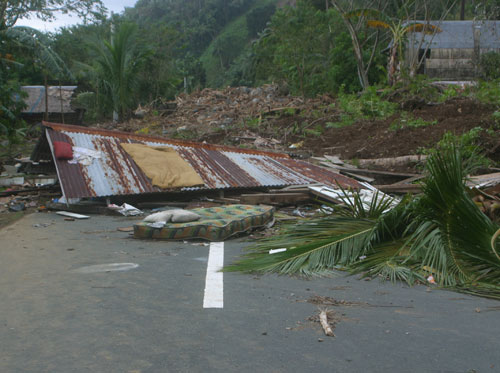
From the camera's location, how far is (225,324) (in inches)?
122

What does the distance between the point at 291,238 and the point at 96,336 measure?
294 cm

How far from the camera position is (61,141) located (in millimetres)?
9383

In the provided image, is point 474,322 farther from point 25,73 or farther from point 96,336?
point 25,73

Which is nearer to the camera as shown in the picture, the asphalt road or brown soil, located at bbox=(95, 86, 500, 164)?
the asphalt road

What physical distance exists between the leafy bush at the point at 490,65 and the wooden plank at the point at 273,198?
15671 millimetres

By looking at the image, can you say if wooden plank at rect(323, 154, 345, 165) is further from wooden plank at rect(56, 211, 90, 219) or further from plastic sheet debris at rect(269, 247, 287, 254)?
plastic sheet debris at rect(269, 247, 287, 254)

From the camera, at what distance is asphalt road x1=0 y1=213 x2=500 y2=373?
254cm

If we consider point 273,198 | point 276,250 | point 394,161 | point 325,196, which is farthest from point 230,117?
point 276,250

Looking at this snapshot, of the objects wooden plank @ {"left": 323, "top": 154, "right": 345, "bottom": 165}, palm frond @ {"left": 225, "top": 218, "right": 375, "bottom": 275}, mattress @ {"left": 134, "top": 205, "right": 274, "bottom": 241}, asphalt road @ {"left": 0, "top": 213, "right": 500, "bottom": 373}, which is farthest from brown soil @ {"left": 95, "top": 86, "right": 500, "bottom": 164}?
asphalt road @ {"left": 0, "top": 213, "right": 500, "bottom": 373}

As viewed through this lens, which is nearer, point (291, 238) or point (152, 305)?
point (152, 305)

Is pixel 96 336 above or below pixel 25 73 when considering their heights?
below

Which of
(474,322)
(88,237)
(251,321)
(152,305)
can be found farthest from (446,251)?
(88,237)

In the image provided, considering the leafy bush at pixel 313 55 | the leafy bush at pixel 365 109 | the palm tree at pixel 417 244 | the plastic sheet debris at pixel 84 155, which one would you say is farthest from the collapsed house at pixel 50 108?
the palm tree at pixel 417 244

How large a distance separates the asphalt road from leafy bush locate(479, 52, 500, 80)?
65.8ft
